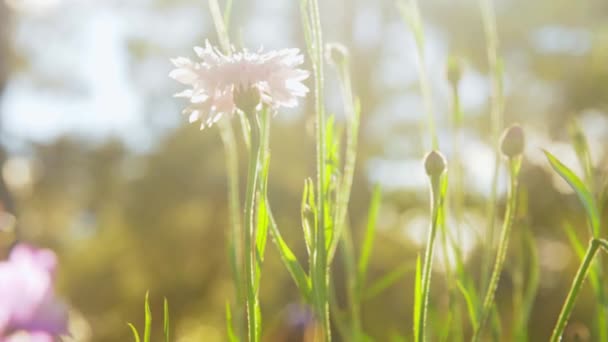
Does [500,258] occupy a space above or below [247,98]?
below

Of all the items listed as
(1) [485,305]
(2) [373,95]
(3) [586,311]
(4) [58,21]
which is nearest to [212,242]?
(2) [373,95]

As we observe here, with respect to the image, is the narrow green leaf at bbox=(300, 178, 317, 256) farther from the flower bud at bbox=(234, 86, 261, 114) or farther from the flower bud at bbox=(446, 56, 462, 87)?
the flower bud at bbox=(446, 56, 462, 87)

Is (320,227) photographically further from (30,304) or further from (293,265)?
(30,304)

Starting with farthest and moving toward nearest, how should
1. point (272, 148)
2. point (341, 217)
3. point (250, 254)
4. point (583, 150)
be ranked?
point (272, 148) → point (583, 150) → point (341, 217) → point (250, 254)

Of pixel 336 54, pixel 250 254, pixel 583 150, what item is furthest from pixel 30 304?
pixel 583 150

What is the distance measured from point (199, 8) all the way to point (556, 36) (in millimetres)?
2716

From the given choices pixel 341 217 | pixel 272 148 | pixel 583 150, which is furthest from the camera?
pixel 272 148

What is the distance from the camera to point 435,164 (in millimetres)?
490

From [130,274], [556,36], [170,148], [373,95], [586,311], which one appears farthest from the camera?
[373,95]

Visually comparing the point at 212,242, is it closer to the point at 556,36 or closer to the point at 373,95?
the point at 373,95

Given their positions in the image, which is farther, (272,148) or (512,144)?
(272,148)

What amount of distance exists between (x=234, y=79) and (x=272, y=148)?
4.43 m

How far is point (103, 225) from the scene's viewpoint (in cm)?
480

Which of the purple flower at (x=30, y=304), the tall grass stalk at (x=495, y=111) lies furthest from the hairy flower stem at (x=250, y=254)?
the tall grass stalk at (x=495, y=111)
